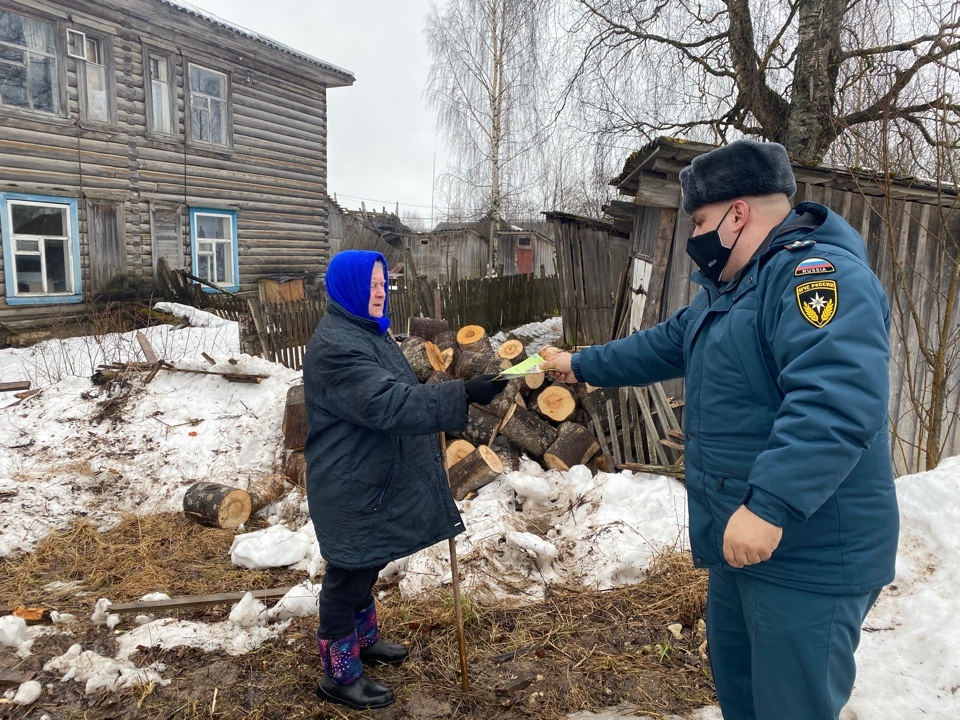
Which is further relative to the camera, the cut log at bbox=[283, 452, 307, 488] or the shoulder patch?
the cut log at bbox=[283, 452, 307, 488]

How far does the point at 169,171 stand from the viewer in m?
13.0

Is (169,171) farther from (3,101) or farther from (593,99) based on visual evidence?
(593,99)

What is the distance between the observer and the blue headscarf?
2650mm

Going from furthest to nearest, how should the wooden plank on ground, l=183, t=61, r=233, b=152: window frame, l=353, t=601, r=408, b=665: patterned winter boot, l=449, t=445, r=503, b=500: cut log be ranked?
l=183, t=61, r=233, b=152: window frame < l=449, t=445, r=503, b=500: cut log < the wooden plank on ground < l=353, t=601, r=408, b=665: patterned winter boot

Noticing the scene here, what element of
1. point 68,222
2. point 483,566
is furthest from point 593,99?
point 483,566

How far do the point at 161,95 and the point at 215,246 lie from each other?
10.3 feet

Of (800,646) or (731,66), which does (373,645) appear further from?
(731,66)

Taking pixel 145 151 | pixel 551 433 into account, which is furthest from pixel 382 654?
pixel 145 151

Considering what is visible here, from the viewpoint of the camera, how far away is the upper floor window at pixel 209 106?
1343 cm

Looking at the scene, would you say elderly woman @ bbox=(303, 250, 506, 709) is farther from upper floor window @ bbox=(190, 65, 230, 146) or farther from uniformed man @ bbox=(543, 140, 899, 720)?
upper floor window @ bbox=(190, 65, 230, 146)

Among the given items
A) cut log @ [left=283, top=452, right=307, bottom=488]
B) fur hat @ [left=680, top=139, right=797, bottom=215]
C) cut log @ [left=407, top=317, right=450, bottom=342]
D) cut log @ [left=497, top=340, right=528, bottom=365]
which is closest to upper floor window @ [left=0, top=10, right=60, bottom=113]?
cut log @ [left=407, top=317, right=450, bottom=342]

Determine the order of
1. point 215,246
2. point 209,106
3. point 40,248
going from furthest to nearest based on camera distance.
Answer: point 215,246 < point 209,106 < point 40,248

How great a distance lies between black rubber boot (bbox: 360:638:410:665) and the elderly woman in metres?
0.26

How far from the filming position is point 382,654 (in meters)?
3.08
